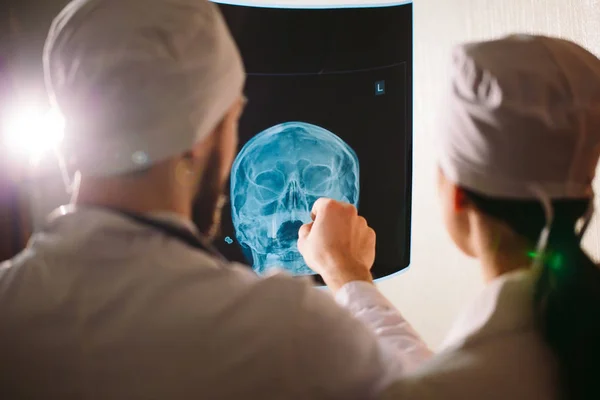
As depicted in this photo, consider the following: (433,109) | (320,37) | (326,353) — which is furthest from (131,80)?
(433,109)

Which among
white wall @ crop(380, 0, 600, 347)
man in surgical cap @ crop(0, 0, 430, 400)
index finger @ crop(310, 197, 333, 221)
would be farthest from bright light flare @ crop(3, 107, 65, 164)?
white wall @ crop(380, 0, 600, 347)

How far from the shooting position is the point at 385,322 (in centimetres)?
98

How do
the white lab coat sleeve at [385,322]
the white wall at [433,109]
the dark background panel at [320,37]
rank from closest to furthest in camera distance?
the white lab coat sleeve at [385,322]
the dark background panel at [320,37]
the white wall at [433,109]

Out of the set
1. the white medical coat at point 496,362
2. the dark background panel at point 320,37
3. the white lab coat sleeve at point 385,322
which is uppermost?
the dark background panel at point 320,37

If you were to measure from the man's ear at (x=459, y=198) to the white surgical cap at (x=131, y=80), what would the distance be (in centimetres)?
38

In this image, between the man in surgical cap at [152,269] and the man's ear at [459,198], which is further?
the man's ear at [459,198]

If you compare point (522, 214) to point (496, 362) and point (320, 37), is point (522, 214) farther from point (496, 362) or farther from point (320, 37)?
point (320, 37)

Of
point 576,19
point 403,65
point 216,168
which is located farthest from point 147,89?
point 576,19

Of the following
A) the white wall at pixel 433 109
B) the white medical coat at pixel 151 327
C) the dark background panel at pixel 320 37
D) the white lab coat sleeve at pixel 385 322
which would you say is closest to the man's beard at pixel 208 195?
the white medical coat at pixel 151 327

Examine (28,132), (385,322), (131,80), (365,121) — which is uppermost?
(131,80)

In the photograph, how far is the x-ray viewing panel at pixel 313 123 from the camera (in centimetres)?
121

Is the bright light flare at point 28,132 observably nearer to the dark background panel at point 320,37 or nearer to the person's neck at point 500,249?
the dark background panel at point 320,37

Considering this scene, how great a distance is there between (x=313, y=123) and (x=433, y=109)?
18.0 inches

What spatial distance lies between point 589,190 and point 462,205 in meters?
0.19
